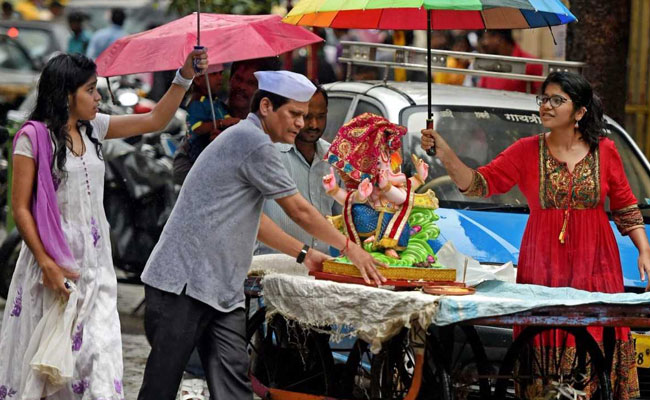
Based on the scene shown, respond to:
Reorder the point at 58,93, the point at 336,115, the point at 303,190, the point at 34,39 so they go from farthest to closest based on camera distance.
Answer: the point at 34,39, the point at 336,115, the point at 303,190, the point at 58,93

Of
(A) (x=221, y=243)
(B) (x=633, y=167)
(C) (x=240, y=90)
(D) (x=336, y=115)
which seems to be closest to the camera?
(A) (x=221, y=243)

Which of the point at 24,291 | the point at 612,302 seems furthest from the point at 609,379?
the point at 24,291

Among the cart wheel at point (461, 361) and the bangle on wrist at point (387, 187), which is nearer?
the cart wheel at point (461, 361)

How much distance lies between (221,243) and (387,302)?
0.73m

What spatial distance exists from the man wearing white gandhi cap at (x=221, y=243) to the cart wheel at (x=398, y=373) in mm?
586

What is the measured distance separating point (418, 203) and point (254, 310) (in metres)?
1.43

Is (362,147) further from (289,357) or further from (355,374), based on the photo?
(289,357)

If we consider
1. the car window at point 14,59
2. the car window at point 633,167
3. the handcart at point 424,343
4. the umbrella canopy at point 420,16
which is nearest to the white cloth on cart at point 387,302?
the handcart at point 424,343

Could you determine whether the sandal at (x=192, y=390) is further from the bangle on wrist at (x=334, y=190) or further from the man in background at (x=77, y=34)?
the man in background at (x=77, y=34)

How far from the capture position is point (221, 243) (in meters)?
5.26

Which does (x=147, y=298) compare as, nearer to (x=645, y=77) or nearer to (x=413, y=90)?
(x=413, y=90)

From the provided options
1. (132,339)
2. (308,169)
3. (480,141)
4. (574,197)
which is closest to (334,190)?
(308,169)

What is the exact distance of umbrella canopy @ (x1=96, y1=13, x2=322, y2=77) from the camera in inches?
279

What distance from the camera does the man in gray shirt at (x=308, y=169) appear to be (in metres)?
6.72
